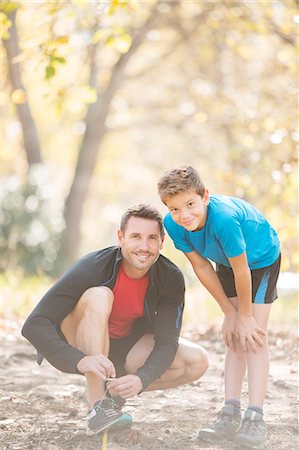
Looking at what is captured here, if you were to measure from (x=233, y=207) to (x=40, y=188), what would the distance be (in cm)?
981

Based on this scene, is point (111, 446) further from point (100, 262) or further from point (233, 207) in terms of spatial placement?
point (233, 207)

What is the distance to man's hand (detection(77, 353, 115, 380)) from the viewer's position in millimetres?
3500

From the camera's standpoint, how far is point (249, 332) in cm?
375

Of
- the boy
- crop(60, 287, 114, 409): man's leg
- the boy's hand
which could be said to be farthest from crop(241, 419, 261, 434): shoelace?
crop(60, 287, 114, 409): man's leg

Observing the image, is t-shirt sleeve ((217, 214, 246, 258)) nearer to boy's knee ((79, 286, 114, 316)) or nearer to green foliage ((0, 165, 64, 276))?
boy's knee ((79, 286, 114, 316))

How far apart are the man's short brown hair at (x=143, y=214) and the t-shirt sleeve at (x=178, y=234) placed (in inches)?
1.5

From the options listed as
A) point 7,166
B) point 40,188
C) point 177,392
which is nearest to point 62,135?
point 7,166

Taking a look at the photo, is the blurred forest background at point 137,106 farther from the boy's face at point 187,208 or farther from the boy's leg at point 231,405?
the boy's leg at point 231,405

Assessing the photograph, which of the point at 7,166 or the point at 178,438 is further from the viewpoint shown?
the point at 7,166

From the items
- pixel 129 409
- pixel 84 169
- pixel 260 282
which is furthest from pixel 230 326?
pixel 84 169

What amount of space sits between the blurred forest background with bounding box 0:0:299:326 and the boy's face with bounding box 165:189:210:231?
185 cm

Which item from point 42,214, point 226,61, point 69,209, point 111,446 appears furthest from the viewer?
point 226,61

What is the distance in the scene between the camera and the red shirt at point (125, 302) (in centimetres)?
382

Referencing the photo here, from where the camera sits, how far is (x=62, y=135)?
23.1 metres
